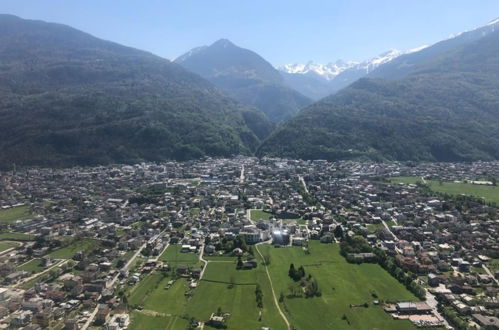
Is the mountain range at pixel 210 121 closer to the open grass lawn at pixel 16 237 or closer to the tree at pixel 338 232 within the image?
the open grass lawn at pixel 16 237

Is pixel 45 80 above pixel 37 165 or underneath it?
above

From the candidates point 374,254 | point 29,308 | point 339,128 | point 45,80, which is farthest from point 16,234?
point 45,80

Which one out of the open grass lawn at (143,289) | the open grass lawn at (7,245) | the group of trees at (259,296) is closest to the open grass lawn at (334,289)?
the group of trees at (259,296)

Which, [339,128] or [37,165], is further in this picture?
[339,128]

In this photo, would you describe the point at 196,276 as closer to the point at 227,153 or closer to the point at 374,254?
the point at 374,254

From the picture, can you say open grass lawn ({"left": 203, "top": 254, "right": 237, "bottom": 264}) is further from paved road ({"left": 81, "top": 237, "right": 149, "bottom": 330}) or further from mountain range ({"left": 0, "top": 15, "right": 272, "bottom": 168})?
mountain range ({"left": 0, "top": 15, "right": 272, "bottom": 168})

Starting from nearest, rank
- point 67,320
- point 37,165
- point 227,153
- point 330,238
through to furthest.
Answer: point 67,320
point 330,238
point 37,165
point 227,153

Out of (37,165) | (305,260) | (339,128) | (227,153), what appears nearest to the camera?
(305,260)
